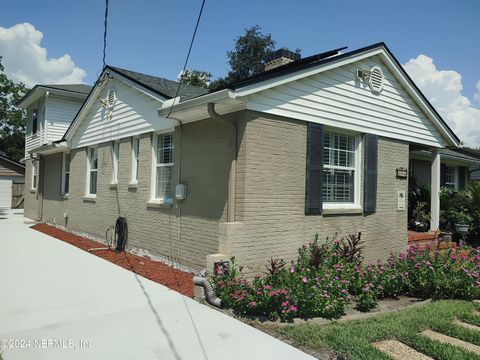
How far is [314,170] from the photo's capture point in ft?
25.1

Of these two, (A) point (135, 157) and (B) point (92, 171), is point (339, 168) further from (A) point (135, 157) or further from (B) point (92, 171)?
(B) point (92, 171)

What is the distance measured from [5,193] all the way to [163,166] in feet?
75.9

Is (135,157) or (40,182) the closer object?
(135,157)

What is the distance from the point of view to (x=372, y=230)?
9109mm

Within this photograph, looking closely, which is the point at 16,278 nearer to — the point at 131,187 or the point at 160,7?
the point at 131,187

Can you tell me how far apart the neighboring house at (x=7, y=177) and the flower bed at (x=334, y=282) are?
85.7ft

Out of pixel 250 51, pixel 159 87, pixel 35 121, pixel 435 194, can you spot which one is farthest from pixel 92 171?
pixel 250 51

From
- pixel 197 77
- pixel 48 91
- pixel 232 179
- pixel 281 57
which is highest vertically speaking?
pixel 197 77

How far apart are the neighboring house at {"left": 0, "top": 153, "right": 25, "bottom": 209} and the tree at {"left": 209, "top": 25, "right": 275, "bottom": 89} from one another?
24.2 m

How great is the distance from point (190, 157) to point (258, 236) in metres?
2.30

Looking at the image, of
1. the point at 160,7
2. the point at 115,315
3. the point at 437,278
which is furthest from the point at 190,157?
the point at 437,278

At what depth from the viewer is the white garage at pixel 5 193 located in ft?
87.6

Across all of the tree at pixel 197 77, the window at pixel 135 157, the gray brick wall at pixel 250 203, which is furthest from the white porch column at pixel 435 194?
the tree at pixel 197 77

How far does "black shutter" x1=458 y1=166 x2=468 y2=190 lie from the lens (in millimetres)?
17552
